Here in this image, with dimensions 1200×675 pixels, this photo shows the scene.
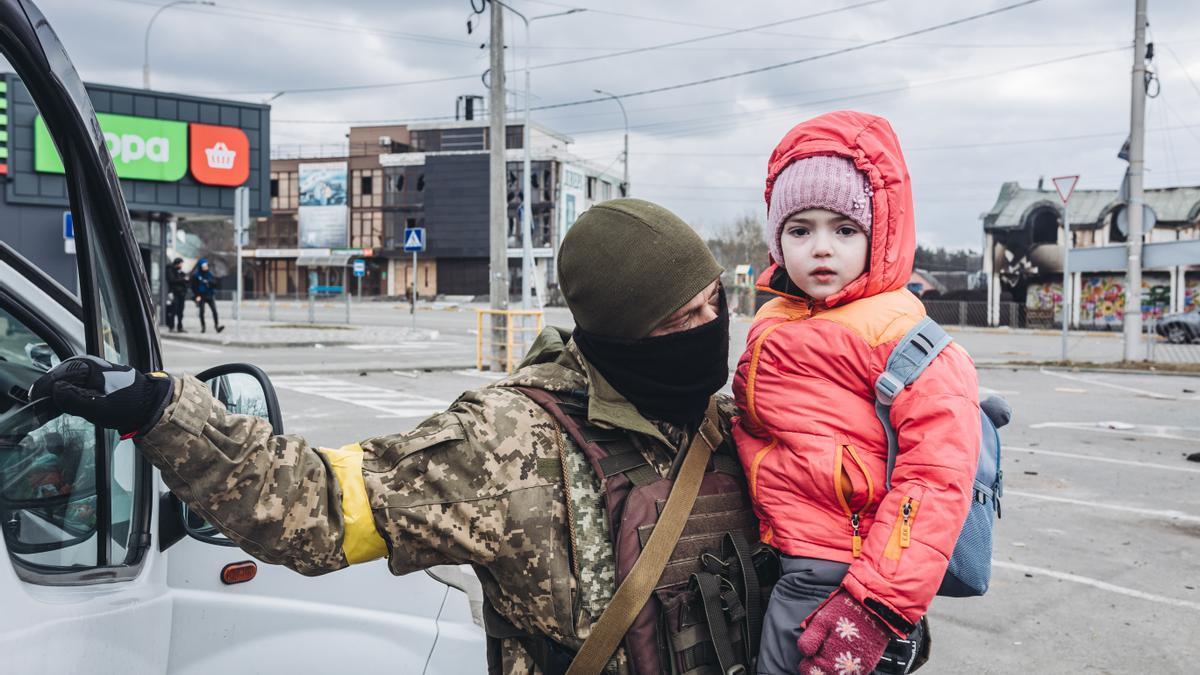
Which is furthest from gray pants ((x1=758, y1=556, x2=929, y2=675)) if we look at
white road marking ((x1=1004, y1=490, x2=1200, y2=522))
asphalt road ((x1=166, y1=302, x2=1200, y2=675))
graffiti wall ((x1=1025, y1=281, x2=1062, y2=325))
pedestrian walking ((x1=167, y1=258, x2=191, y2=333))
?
graffiti wall ((x1=1025, y1=281, x2=1062, y2=325))

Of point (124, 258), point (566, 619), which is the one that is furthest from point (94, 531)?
point (566, 619)

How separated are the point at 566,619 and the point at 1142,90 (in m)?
20.1

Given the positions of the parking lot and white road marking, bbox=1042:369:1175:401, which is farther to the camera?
white road marking, bbox=1042:369:1175:401

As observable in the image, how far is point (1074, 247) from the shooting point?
3519cm

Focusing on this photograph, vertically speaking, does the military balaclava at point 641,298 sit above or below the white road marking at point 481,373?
above

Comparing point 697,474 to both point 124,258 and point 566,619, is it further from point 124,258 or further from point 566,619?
point 124,258

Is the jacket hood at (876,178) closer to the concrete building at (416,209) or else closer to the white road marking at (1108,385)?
the white road marking at (1108,385)

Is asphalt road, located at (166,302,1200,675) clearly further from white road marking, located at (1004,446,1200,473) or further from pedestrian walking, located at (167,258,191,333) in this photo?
pedestrian walking, located at (167,258,191,333)

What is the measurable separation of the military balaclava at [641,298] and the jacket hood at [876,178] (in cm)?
47

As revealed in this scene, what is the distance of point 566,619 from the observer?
1.66 meters

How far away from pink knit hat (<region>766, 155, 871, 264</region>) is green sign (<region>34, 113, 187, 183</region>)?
22662 mm

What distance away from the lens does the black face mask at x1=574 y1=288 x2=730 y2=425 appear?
1.75 meters

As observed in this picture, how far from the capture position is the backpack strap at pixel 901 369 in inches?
73.5

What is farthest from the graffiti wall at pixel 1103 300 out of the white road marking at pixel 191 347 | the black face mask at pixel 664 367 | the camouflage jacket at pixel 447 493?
the camouflage jacket at pixel 447 493
